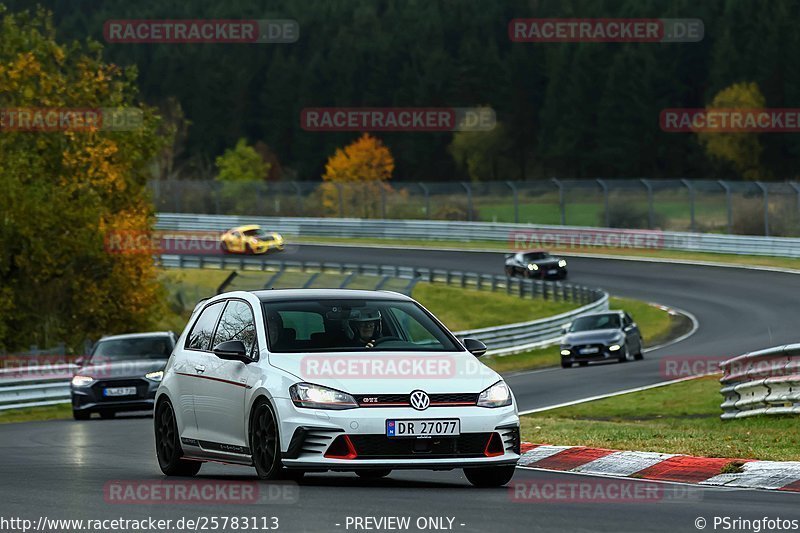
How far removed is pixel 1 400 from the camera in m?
30.1

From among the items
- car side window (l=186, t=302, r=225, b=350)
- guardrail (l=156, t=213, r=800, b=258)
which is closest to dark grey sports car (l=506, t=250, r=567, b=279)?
guardrail (l=156, t=213, r=800, b=258)

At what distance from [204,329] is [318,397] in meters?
2.22

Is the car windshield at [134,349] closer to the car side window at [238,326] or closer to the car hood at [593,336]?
the car hood at [593,336]

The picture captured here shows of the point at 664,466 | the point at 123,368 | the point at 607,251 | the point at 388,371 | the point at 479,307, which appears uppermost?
the point at 607,251

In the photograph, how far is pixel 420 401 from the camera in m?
11.3

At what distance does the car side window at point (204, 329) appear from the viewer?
517 inches

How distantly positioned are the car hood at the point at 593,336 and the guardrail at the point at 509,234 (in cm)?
2395

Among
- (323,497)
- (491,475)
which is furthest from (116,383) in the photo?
(323,497)

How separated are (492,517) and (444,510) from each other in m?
0.44

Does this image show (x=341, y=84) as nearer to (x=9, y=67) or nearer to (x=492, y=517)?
(x=9, y=67)

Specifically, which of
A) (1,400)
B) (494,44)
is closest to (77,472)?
(1,400)

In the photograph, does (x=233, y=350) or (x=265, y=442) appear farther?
(x=233, y=350)

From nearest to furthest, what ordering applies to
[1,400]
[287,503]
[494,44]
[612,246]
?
1. [287,503]
2. [1,400]
3. [612,246]
4. [494,44]

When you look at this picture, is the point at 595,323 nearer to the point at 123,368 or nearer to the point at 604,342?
the point at 604,342
